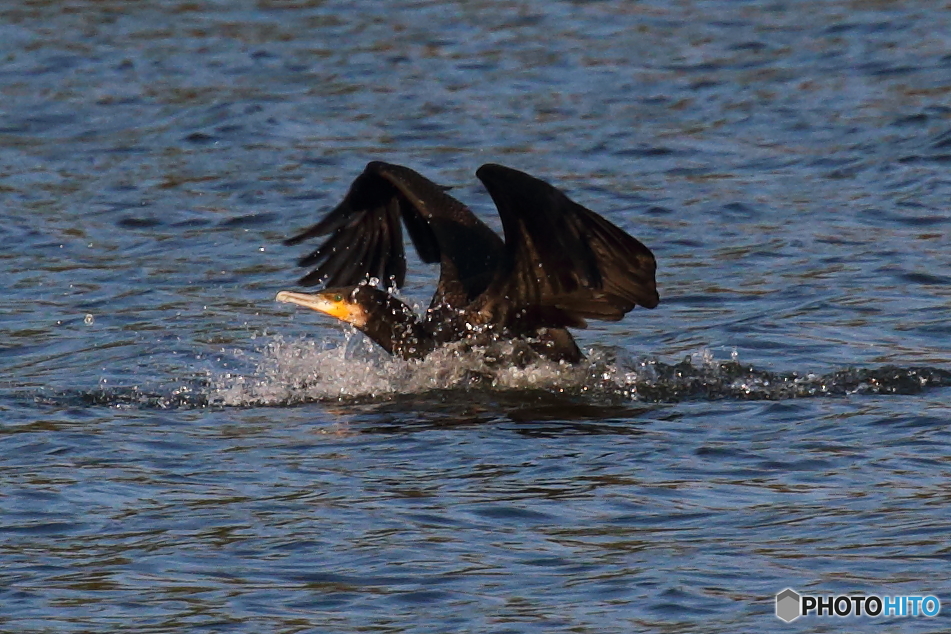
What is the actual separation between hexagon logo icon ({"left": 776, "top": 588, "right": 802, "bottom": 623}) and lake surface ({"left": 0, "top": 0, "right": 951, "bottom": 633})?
0.13 ft

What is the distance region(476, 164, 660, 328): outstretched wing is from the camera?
7699 mm

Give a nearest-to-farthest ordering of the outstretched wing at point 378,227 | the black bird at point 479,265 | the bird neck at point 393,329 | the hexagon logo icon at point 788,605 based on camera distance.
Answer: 1. the hexagon logo icon at point 788,605
2. the black bird at point 479,265
3. the bird neck at point 393,329
4. the outstretched wing at point 378,227

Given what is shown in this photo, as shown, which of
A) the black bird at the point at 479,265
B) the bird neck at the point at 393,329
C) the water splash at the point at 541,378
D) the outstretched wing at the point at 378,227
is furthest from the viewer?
the outstretched wing at the point at 378,227

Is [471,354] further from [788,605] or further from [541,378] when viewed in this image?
[788,605]

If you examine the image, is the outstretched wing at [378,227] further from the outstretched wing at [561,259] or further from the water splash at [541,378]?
the outstretched wing at [561,259]

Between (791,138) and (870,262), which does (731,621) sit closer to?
(870,262)

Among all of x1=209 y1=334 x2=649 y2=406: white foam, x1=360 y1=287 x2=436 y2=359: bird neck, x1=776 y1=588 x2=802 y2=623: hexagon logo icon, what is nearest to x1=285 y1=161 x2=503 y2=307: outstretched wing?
x1=360 y1=287 x2=436 y2=359: bird neck

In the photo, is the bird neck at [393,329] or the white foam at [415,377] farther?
the bird neck at [393,329]

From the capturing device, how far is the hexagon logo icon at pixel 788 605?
545 cm

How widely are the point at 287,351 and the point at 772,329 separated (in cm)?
250

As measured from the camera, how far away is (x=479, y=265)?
29.7 feet

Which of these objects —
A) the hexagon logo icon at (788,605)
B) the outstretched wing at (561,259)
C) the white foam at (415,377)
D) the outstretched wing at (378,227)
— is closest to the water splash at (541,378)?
the white foam at (415,377)

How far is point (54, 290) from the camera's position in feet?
36.9

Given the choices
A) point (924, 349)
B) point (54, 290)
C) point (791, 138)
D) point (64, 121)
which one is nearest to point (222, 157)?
point (64, 121)
